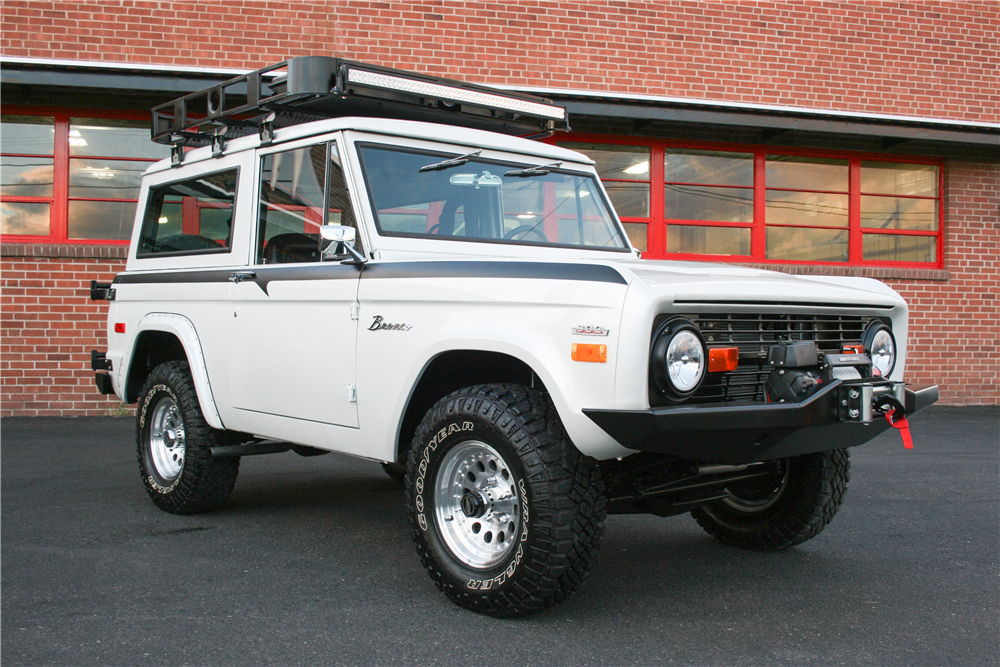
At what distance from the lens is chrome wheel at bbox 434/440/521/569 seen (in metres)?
3.43

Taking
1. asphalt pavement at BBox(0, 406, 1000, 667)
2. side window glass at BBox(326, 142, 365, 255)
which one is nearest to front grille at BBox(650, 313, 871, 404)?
asphalt pavement at BBox(0, 406, 1000, 667)

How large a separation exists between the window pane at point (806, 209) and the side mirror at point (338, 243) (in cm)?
878

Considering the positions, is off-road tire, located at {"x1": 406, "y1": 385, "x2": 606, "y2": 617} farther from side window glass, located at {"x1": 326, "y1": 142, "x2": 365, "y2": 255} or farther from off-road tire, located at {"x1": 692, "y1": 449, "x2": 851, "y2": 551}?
off-road tire, located at {"x1": 692, "y1": 449, "x2": 851, "y2": 551}

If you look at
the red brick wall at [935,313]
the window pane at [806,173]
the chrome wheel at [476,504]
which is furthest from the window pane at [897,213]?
the chrome wheel at [476,504]

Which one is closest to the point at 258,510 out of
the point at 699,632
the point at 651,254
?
the point at 699,632

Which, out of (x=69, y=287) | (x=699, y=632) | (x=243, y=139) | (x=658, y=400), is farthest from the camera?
(x=69, y=287)

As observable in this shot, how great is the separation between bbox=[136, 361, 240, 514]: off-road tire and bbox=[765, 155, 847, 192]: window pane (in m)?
8.81

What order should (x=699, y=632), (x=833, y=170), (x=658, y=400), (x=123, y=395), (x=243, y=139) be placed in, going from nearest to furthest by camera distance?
(x=658, y=400), (x=699, y=632), (x=243, y=139), (x=123, y=395), (x=833, y=170)

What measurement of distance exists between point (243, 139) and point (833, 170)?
9312 mm

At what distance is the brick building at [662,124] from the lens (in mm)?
9641

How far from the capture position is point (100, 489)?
19.4ft

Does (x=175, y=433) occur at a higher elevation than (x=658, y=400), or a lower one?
lower

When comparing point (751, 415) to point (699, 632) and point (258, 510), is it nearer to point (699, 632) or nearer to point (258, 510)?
point (699, 632)

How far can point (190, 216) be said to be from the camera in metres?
5.58
